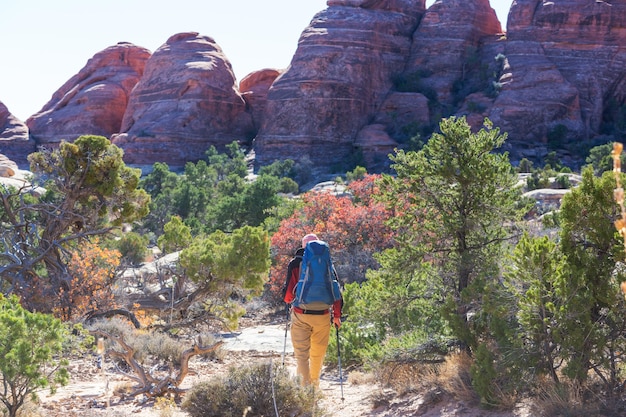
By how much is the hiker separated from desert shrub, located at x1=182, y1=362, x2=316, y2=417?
16.3 inches

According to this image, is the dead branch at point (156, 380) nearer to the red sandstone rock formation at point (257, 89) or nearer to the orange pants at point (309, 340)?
the orange pants at point (309, 340)

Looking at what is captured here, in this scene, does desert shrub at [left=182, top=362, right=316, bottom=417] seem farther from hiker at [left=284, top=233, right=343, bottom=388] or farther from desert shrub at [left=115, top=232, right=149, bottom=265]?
desert shrub at [left=115, top=232, right=149, bottom=265]

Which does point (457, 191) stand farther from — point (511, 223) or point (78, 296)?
point (78, 296)

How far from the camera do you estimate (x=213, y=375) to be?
761 cm

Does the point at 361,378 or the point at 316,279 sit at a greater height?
the point at 316,279

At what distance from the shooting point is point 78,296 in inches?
472

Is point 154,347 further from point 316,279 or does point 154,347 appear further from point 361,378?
point 316,279

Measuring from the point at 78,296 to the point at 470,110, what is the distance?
39.4m

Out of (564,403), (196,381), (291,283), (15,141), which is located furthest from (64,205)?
(15,141)

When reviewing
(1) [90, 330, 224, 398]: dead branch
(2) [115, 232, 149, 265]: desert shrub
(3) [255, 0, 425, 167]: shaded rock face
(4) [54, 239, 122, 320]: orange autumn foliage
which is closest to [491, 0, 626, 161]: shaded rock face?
(3) [255, 0, 425, 167]: shaded rock face

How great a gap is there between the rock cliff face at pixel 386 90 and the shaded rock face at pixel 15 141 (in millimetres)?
183

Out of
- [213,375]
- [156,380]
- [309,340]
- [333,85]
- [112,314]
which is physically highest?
[333,85]

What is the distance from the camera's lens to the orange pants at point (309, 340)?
634 centimetres

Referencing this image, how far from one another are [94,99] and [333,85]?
22740mm
